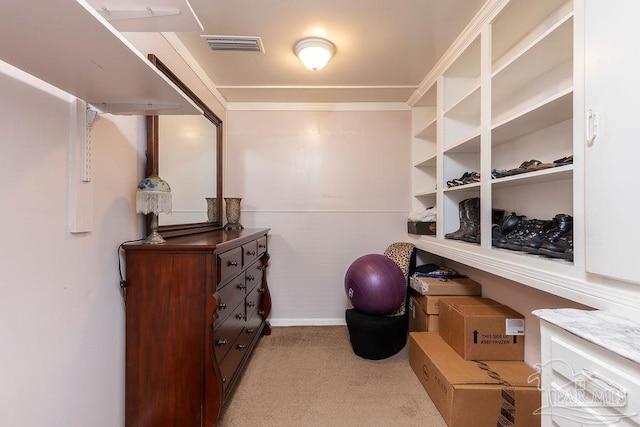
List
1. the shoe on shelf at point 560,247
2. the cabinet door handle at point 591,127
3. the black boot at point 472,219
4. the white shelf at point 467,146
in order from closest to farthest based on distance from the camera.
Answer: the cabinet door handle at point 591,127 < the shoe on shelf at point 560,247 < the white shelf at point 467,146 < the black boot at point 472,219

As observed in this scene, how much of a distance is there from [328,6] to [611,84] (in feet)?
4.53

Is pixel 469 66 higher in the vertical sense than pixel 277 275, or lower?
higher

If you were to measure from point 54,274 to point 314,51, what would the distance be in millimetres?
1899

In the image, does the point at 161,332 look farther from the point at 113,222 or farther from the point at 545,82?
the point at 545,82

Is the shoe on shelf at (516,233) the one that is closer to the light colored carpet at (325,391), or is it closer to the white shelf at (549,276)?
the white shelf at (549,276)

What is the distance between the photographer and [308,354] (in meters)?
2.35

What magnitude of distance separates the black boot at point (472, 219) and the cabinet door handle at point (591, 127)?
1.01m

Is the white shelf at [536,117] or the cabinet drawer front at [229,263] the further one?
the cabinet drawer front at [229,263]

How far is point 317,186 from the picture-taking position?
3.02m

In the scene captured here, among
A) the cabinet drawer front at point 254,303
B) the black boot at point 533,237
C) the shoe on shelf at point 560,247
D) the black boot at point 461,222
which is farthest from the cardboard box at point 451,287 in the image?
the cabinet drawer front at point 254,303

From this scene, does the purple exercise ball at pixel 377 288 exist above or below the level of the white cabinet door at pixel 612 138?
below

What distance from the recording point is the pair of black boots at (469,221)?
1.96 meters

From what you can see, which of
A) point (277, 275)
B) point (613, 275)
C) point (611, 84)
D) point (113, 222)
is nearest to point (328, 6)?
point (611, 84)

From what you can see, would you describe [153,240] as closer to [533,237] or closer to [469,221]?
[533,237]
